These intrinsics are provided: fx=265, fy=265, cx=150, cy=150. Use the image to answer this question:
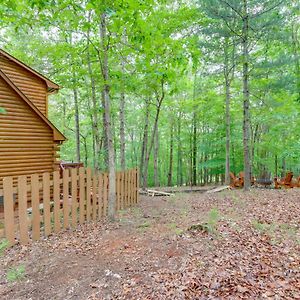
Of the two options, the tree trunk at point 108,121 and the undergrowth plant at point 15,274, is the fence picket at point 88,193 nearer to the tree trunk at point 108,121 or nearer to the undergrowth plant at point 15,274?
the tree trunk at point 108,121

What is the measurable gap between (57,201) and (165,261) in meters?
2.98

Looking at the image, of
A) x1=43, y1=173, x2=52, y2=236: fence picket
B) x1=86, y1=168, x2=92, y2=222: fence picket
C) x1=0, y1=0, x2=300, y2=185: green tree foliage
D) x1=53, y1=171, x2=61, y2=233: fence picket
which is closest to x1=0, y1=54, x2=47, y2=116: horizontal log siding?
x1=0, y1=0, x2=300, y2=185: green tree foliage

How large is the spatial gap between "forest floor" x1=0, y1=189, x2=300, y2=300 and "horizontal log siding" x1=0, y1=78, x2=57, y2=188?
16.0ft

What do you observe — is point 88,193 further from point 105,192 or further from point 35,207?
point 35,207

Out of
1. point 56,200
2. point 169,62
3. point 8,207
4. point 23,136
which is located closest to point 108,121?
point 169,62

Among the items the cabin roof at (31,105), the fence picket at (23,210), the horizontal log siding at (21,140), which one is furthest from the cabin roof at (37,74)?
the fence picket at (23,210)

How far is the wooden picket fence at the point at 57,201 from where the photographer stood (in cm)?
498

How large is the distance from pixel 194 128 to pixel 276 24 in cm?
1292

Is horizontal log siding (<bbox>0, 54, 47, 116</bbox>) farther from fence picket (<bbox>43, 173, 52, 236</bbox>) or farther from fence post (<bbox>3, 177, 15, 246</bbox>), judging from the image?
fence post (<bbox>3, 177, 15, 246</bbox>)

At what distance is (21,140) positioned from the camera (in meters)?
9.51

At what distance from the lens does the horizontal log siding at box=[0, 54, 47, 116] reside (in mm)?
12094

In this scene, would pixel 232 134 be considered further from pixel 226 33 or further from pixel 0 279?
pixel 0 279

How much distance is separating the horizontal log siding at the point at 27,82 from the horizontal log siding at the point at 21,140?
12.1 ft

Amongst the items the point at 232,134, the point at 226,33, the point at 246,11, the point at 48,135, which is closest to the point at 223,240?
the point at 48,135
